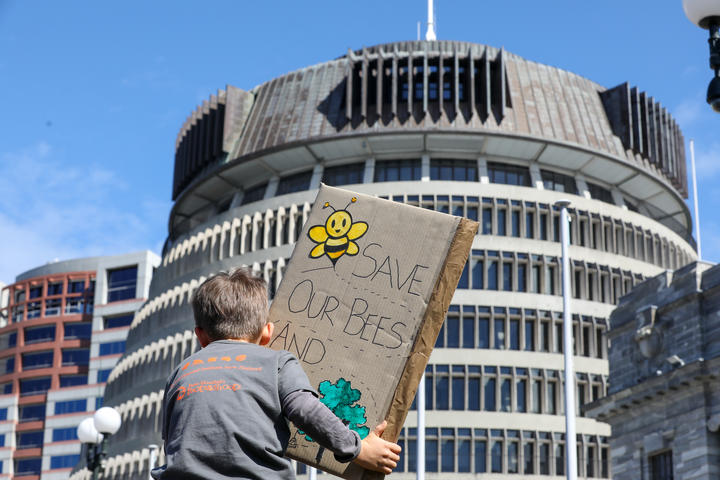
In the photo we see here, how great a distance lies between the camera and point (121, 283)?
341 feet

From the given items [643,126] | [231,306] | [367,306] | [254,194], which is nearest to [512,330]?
[643,126]

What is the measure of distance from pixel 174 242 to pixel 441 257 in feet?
227

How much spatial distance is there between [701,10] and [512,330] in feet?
159

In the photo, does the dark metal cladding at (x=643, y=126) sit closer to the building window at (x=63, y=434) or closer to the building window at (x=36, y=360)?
the building window at (x=63, y=434)

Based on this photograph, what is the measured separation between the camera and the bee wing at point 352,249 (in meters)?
5.63

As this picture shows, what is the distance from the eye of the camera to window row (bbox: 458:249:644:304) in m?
60.7

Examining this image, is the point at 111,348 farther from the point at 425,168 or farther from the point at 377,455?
the point at 377,455

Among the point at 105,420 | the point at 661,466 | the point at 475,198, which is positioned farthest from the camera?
the point at 475,198

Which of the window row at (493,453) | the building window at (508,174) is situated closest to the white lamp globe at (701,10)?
the window row at (493,453)

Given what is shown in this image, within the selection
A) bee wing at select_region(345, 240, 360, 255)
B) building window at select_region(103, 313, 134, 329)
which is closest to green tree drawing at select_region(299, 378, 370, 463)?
bee wing at select_region(345, 240, 360, 255)

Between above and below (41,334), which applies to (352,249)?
below

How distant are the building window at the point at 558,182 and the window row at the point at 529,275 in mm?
4772

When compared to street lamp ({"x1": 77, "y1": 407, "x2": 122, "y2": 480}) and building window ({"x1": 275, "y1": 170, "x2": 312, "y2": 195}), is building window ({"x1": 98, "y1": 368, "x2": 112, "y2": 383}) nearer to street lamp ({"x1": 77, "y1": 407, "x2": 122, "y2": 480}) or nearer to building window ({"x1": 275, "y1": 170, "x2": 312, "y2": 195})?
building window ({"x1": 275, "y1": 170, "x2": 312, "y2": 195})

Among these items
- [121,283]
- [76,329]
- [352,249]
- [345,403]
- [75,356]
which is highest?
[121,283]
